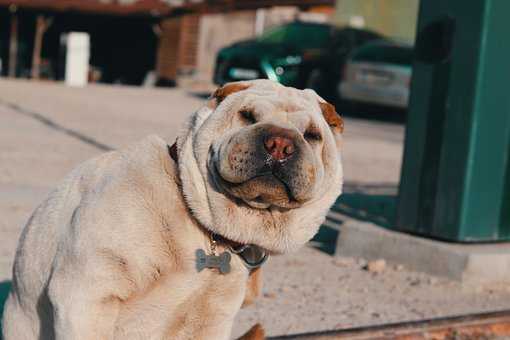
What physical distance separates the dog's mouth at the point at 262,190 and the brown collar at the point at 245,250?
0.68 feet

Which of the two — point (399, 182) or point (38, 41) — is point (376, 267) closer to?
point (399, 182)

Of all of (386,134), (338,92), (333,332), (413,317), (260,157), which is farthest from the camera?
(338,92)

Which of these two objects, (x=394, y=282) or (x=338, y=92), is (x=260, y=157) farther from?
(x=338, y=92)

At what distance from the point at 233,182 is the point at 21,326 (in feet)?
3.38

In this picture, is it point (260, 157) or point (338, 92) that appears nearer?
point (260, 157)

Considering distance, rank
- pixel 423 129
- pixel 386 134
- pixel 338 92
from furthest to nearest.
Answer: pixel 338 92 → pixel 386 134 → pixel 423 129

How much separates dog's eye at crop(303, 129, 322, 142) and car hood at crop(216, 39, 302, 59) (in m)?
18.4

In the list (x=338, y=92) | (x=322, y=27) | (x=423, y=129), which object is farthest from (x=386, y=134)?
(x=423, y=129)

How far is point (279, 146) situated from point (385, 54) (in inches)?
715

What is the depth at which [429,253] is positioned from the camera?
22.8ft

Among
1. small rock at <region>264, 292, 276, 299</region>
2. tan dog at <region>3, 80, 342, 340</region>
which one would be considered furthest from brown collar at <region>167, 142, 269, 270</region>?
small rock at <region>264, 292, 276, 299</region>

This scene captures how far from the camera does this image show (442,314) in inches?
239

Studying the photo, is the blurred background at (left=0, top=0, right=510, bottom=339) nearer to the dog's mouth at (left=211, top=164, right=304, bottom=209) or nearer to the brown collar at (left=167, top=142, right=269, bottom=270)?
the brown collar at (left=167, top=142, right=269, bottom=270)

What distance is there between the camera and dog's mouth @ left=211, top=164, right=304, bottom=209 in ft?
9.93
